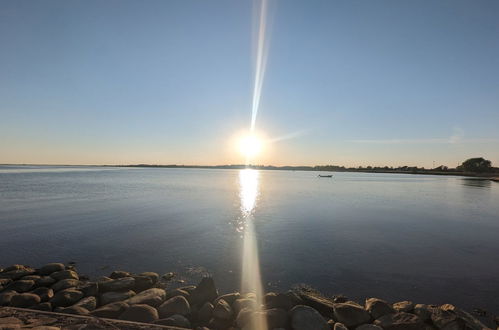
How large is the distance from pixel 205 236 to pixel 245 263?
5841 mm

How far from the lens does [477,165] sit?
600 feet

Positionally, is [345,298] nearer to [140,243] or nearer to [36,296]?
[36,296]

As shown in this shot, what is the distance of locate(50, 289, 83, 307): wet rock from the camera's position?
8836 millimetres

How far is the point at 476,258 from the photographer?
15.0m

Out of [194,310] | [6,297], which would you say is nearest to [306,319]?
[194,310]

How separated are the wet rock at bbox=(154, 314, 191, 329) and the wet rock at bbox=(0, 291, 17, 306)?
17.1 ft

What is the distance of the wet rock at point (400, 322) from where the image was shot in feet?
25.6

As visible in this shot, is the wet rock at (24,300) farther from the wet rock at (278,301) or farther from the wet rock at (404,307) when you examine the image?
the wet rock at (404,307)

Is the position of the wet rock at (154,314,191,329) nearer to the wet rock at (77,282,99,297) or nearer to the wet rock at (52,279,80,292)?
the wet rock at (77,282,99,297)

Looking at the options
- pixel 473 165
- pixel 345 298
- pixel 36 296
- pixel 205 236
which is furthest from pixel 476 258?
pixel 473 165

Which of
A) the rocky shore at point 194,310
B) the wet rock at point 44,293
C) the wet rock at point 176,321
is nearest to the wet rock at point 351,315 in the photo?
the rocky shore at point 194,310

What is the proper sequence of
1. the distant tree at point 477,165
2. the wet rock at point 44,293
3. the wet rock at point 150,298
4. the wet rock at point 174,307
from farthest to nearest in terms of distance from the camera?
the distant tree at point 477,165 < the wet rock at point 44,293 < the wet rock at point 150,298 < the wet rock at point 174,307

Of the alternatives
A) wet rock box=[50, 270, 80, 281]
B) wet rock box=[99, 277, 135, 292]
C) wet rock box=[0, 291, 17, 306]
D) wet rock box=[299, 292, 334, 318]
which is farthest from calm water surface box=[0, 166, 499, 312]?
wet rock box=[0, 291, 17, 306]

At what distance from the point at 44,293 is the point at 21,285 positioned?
1.25 meters
